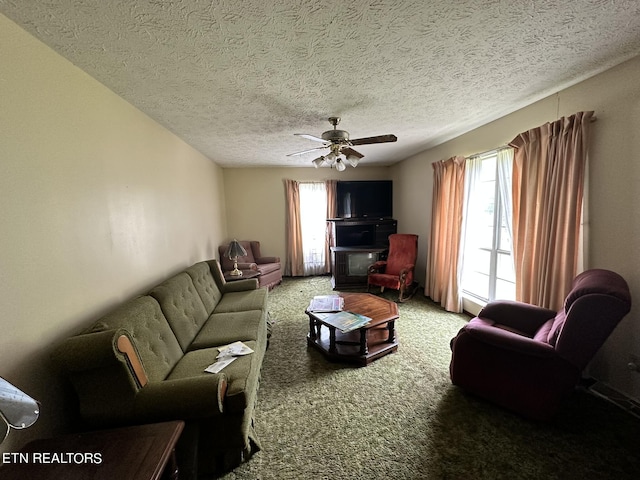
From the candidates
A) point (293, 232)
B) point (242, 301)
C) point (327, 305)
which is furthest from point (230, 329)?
point (293, 232)

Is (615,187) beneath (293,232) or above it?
above

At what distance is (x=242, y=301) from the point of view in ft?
9.32

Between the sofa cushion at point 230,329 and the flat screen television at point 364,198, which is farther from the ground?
the flat screen television at point 364,198

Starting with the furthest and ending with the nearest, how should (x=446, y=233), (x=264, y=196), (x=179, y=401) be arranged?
(x=264, y=196) < (x=446, y=233) < (x=179, y=401)

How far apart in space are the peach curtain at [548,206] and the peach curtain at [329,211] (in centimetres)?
334

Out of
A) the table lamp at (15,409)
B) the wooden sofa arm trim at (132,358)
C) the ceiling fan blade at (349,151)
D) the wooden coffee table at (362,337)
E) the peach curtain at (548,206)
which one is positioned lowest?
the wooden coffee table at (362,337)

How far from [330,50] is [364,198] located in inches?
154

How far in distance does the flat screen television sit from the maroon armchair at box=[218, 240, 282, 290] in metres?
1.74

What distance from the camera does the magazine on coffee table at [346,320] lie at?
2361mm

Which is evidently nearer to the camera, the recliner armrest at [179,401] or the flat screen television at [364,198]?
the recliner armrest at [179,401]

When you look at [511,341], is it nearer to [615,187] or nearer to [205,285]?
[615,187]

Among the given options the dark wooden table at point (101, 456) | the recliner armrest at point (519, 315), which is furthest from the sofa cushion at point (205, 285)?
the recliner armrest at point (519, 315)

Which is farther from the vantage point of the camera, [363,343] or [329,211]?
[329,211]

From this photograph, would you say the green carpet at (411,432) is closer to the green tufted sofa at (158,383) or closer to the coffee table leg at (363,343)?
the coffee table leg at (363,343)
